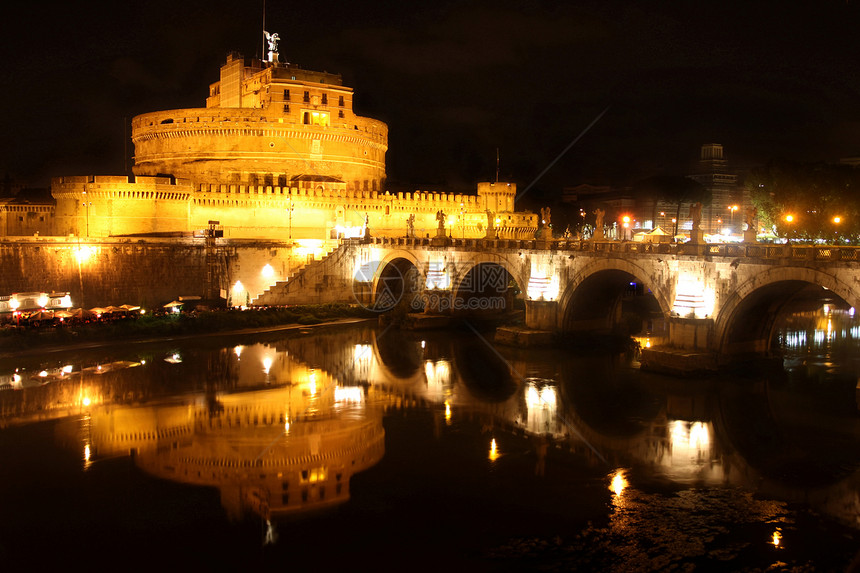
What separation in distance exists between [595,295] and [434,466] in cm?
1790

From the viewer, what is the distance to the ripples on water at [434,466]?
45.4 ft

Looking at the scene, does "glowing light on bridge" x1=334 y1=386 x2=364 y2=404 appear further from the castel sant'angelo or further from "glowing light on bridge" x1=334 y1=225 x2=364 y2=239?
"glowing light on bridge" x1=334 y1=225 x2=364 y2=239

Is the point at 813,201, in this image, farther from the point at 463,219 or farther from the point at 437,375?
the point at 437,375

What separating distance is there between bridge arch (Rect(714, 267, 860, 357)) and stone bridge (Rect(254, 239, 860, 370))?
0.04 meters

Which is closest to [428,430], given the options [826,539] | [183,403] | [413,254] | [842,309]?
[183,403]

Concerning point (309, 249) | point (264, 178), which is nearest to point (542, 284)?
point (309, 249)

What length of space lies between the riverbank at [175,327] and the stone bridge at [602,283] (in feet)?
8.88

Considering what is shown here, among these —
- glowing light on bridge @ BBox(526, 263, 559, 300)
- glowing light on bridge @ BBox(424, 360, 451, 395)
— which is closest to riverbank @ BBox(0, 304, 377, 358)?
glowing light on bridge @ BBox(424, 360, 451, 395)

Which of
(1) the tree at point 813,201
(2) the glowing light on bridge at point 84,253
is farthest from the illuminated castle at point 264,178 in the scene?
(1) the tree at point 813,201

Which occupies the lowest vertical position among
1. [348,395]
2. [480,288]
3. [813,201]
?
[348,395]

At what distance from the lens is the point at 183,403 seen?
79.0 feet

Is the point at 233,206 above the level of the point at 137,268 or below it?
above

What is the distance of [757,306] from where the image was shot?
1022 inches

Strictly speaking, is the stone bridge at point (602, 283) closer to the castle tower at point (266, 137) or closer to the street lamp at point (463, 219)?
the castle tower at point (266, 137)
